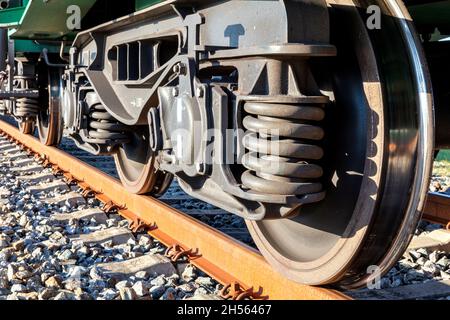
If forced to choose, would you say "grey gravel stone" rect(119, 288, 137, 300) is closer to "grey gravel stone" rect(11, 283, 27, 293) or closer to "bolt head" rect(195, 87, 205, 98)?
"grey gravel stone" rect(11, 283, 27, 293)

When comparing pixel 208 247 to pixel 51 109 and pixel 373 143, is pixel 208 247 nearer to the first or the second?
pixel 373 143

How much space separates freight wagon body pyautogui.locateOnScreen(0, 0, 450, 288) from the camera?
1.95 m

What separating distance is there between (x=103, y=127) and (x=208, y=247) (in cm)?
134

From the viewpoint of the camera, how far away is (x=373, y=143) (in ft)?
6.42

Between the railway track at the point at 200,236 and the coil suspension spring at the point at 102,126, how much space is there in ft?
1.51

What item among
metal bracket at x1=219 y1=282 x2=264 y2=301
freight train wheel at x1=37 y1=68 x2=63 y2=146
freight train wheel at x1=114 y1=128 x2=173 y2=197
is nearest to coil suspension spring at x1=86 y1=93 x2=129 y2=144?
freight train wheel at x1=114 y1=128 x2=173 y2=197

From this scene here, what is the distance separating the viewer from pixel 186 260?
306cm

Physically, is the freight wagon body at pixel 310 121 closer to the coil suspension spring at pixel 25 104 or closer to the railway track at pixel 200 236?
the railway track at pixel 200 236

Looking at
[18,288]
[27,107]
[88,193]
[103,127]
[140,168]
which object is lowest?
[18,288]

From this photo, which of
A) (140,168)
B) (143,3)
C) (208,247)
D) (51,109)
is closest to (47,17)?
(143,3)

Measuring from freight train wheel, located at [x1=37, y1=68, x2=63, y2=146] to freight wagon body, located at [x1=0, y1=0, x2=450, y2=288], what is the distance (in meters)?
3.90

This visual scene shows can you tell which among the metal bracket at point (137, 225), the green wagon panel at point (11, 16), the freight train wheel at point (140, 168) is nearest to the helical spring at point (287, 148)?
the metal bracket at point (137, 225)

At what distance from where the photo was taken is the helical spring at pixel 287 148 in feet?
6.49
